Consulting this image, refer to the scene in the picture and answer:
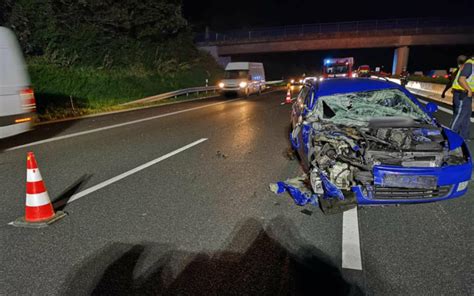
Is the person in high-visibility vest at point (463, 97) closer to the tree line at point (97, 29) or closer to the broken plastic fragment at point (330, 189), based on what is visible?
the broken plastic fragment at point (330, 189)

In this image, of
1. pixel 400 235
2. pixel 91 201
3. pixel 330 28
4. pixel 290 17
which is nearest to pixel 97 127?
pixel 91 201

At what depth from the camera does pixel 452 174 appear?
3.91 meters

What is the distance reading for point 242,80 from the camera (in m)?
22.5

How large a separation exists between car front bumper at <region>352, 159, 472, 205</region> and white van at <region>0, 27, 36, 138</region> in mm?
Result: 6711

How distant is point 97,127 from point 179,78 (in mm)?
20139

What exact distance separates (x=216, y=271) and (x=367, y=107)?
4.09m

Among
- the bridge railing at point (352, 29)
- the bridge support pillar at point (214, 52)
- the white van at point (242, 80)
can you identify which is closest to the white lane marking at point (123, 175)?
the white van at point (242, 80)

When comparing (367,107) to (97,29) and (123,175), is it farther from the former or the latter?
(97,29)

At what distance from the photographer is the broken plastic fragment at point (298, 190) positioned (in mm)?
4430

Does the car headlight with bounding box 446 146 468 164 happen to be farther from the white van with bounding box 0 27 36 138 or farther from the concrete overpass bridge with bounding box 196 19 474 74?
the concrete overpass bridge with bounding box 196 19 474 74

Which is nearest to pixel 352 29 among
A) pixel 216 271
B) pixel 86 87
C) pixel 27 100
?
pixel 86 87

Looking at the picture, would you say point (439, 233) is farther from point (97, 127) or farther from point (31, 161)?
point (97, 127)

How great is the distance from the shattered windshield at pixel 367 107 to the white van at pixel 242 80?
16.7 m

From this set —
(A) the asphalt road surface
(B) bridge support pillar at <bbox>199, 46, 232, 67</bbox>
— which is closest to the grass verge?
(A) the asphalt road surface
